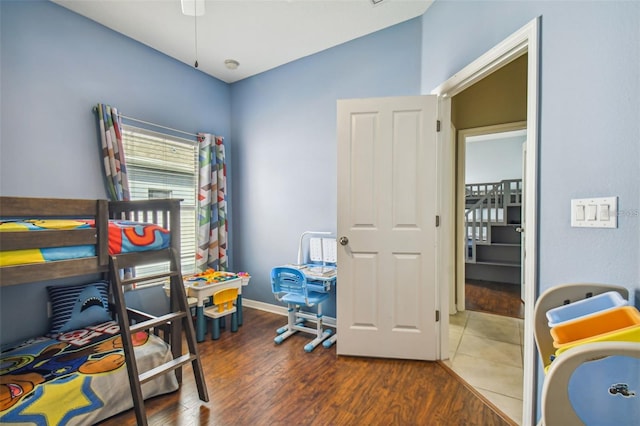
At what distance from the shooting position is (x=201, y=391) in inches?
69.9

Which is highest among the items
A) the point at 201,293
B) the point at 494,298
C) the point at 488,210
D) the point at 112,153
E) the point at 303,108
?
the point at 303,108

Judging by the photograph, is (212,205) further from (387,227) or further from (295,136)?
(387,227)

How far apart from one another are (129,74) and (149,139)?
61cm

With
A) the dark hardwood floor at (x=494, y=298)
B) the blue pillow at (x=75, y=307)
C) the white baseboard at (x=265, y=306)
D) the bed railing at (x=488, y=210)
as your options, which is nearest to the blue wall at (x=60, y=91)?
the blue pillow at (x=75, y=307)

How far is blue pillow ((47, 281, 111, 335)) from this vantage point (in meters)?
2.10

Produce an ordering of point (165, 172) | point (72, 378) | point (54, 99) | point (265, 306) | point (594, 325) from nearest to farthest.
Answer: point (594, 325) < point (72, 378) < point (54, 99) < point (165, 172) < point (265, 306)

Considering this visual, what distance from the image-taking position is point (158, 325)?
5.86 ft

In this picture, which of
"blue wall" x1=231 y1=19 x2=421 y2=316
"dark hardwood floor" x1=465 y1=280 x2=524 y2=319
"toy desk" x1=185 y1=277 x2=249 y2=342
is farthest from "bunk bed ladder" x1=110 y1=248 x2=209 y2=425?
"dark hardwood floor" x1=465 y1=280 x2=524 y2=319

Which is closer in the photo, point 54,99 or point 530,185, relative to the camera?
point 530,185

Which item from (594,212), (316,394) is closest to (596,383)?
(594,212)

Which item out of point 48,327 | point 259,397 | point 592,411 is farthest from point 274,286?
point 592,411

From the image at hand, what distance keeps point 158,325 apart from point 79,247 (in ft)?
2.19

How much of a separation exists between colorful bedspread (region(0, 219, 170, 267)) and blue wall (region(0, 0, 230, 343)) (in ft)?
2.67

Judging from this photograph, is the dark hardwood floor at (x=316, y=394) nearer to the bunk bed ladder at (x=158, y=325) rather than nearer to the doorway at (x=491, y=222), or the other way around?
the bunk bed ladder at (x=158, y=325)
